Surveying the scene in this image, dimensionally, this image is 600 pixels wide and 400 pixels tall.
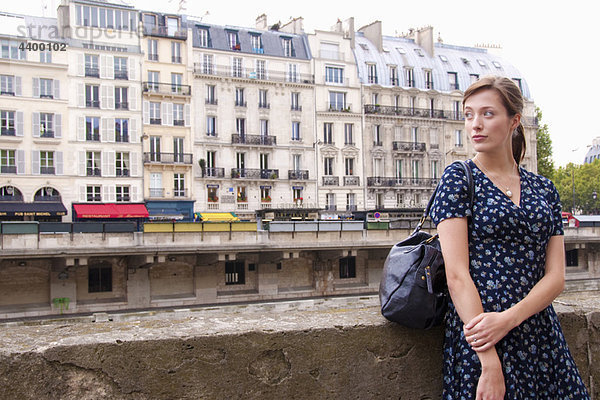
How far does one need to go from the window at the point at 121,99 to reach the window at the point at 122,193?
502 centimetres

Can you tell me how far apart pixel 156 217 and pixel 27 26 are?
45.6 feet

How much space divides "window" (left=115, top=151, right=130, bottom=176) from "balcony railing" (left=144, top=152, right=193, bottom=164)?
1.23m

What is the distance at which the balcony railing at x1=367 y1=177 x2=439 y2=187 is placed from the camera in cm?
4510

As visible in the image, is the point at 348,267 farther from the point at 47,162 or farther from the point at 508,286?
the point at 508,286

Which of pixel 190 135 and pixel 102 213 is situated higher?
pixel 190 135

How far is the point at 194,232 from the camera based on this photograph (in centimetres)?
2522

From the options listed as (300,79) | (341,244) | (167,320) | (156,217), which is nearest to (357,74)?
(300,79)

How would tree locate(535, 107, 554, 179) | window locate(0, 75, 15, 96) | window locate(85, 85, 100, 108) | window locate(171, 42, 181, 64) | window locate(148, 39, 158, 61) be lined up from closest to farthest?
window locate(0, 75, 15, 96), window locate(85, 85, 100, 108), window locate(148, 39, 158, 61), window locate(171, 42, 181, 64), tree locate(535, 107, 554, 179)

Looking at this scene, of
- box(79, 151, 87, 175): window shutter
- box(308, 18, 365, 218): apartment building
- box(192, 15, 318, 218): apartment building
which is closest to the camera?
box(79, 151, 87, 175): window shutter

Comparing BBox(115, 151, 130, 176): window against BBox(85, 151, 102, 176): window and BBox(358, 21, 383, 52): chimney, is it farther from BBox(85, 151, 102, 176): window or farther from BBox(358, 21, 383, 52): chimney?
BBox(358, 21, 383, 52): chimney

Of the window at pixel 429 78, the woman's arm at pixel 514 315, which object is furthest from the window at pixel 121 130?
the woman's arm at pixel 514 315

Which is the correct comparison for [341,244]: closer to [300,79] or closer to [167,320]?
[300,79]

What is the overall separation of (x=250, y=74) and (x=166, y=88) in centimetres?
608

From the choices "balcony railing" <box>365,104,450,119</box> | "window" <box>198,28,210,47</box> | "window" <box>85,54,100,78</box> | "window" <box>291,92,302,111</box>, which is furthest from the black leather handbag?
"balcony railing" <box>365,104,450,119</box>
